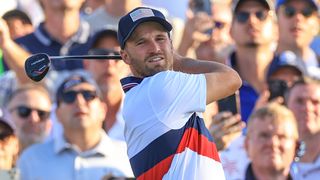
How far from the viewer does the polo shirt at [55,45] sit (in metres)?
10.3

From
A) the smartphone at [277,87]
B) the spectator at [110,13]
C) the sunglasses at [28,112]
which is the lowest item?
the smartphone at [277,87]

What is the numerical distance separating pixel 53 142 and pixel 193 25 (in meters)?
2.09

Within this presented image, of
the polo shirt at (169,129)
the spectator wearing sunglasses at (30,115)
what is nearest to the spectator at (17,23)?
the spectator wearing sunglasses at (30,115)

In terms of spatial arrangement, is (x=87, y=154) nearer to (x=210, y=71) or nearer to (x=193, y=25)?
(x=193, y=25)

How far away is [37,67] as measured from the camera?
6934mm

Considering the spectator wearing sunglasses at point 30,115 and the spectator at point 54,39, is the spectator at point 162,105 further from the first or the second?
the spectator at point 54,39

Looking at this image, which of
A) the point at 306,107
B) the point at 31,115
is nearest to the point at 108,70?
the point at 31,115

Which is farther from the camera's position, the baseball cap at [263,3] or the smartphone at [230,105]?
the baseball cap at [263,3]

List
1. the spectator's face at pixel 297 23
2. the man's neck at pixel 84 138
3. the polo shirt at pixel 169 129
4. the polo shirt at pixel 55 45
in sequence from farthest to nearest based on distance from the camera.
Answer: the spectator's face at pixel 297 23 → the polo shirt at pixel 55 45 → the man's neck at pixel 84 138 → the polo shirt at pixel 169 129

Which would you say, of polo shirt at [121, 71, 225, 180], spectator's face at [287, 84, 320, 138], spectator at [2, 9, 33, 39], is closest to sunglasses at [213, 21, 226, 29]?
spectator's face at [287, 84, 320, 138]

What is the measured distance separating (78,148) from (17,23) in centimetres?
234

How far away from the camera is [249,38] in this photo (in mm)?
10367

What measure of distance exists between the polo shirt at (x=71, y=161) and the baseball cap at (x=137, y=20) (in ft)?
9.55

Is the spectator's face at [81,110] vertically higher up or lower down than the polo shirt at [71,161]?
higher up
